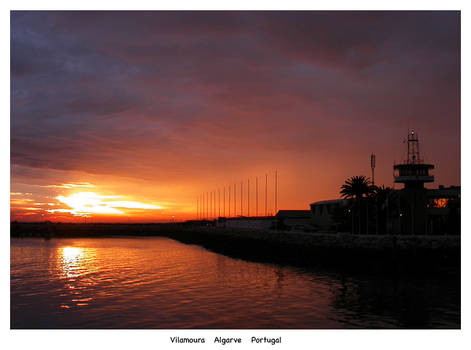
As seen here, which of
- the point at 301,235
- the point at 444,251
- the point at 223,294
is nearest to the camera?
the point at 223,294

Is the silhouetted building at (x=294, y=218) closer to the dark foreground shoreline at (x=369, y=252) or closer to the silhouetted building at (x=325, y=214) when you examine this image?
the silhouetted building at (x=325, y=214)

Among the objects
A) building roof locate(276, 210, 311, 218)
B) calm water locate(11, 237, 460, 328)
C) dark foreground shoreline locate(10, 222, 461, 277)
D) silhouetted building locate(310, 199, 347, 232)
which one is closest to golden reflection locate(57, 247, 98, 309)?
calm water locate(11, 237, 460, 328)

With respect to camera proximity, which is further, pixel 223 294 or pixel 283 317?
pixel 223 294

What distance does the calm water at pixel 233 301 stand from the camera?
88.3 ft

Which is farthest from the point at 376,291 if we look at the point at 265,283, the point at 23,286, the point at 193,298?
the point at 23,286

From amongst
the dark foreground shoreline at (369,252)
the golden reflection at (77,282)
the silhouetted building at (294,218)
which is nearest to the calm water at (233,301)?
the golden reflection at (77,282)

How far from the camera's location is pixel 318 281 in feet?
139

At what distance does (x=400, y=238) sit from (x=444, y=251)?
561cm

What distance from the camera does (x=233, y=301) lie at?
3309 cm

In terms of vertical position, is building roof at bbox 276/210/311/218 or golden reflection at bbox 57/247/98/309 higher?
building roof at bbox 276/210/311/218

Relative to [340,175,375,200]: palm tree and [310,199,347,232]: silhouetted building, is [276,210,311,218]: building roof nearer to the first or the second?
[310,199,347,232]: silhouetted building

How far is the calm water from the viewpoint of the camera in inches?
1059
